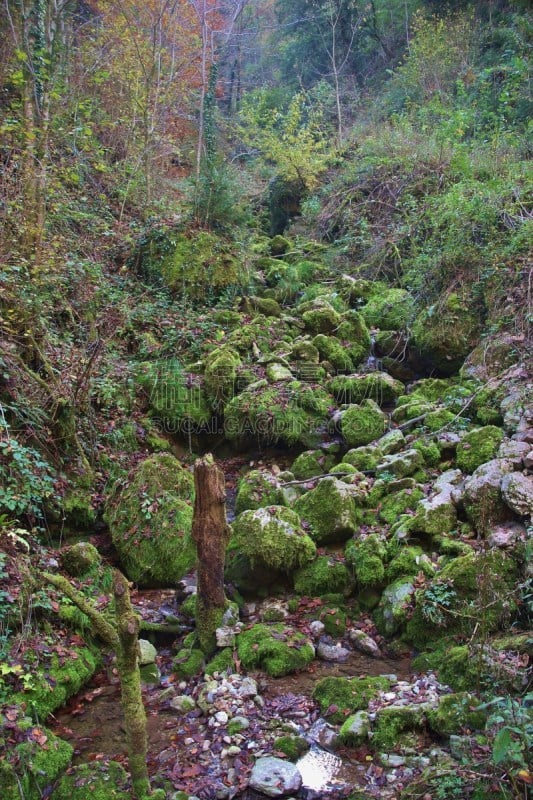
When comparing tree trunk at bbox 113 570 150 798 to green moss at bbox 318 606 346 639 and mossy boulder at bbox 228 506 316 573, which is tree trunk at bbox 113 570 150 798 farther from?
mossy boulder at bbox 228 506 316 573

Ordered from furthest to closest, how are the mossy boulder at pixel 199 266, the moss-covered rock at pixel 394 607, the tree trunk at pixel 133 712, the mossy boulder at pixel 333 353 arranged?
the mossy boulder at pixel 199 266, the mossy boulder at pixel 333 353, the moss-covered rock at pixel 394 607, the tree trunk at pixel 133 712

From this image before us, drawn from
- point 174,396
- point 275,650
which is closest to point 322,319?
point 174,396

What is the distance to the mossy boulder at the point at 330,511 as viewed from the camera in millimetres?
5148

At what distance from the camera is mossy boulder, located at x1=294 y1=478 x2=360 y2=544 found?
515 centimetres

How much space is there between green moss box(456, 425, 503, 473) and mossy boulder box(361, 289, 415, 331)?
3369 millimetres

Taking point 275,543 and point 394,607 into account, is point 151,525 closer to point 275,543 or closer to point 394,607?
point 275,543

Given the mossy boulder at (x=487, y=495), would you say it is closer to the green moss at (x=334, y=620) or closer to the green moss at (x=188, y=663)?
the green moss at (x=334, y=620)

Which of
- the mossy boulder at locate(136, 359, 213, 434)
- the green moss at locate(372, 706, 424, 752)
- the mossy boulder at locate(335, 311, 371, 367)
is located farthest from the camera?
the mossy boulder at locate(335, 311, 371, 367)

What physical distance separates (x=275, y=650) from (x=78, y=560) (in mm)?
1908

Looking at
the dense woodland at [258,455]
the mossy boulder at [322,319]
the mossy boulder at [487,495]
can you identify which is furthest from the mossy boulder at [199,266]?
the mossy boulder at [487,495]

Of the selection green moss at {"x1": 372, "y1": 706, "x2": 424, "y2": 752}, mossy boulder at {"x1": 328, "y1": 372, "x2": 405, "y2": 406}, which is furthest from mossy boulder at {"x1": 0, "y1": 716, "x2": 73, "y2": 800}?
mossy boulder at {"x1": 328, "y1": 372, "x2": 405, "y2": 406}

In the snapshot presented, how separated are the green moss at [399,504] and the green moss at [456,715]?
2.09 meters

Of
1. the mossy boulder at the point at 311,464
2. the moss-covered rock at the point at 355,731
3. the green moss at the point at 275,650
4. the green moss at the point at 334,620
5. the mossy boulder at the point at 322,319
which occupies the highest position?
the mossy boulder at the point at 322,319

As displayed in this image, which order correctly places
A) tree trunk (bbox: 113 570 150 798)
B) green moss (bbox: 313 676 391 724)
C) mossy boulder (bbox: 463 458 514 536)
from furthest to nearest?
mossy boulder (bbox: 463 458 514 536)
green moss (bbox: 313 676 391 724)
tree trunk (bbox: 113 570 150 798)
